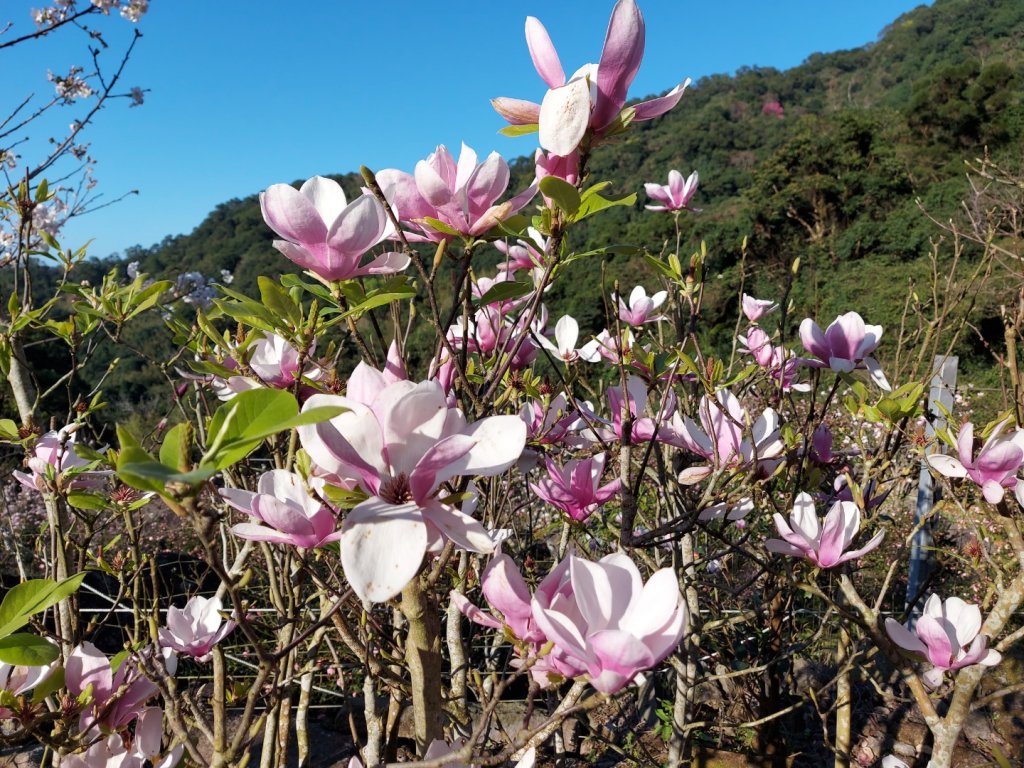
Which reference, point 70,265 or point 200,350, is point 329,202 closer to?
point 200,350

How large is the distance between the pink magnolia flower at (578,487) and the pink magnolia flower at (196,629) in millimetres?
544

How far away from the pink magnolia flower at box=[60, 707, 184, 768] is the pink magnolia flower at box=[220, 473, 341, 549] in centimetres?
49

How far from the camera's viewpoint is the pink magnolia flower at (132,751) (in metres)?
0.85

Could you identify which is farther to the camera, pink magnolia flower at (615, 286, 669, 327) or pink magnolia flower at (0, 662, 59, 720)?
pink magnolia flower at (615, 286, 669, 327)

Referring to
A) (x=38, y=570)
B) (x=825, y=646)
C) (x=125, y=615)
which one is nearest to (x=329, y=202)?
(x=825, y=646)

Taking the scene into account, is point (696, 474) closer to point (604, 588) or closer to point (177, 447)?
point (604, 588)

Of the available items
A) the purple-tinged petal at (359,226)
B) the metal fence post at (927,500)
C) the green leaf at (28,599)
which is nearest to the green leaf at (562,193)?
the purple-tinged petal at (359,226)

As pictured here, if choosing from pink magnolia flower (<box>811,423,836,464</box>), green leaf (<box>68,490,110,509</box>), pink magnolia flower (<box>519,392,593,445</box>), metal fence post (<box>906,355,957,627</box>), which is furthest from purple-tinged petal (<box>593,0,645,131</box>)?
metal fence post (<box>906,355,957,627</box>)

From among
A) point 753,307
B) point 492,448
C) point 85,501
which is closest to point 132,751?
point 85,501

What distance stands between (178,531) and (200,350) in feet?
15.1

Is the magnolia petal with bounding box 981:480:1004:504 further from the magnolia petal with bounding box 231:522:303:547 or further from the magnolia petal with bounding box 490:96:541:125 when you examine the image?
the magnolia petal with bounding box 231:522:303:547

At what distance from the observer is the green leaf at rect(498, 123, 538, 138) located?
698 millimetres

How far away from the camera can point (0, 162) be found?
7.04 ft

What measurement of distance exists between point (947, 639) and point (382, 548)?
1.10 m
